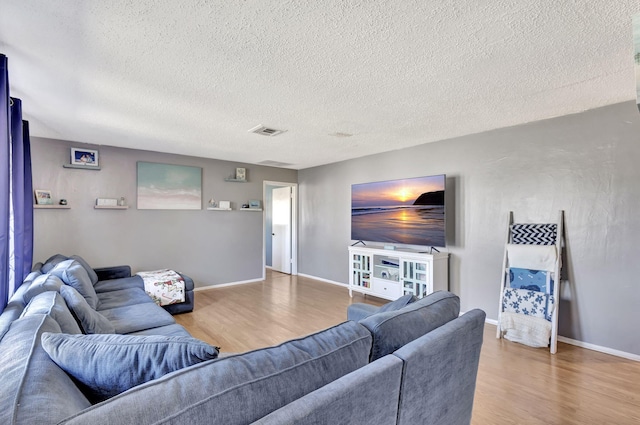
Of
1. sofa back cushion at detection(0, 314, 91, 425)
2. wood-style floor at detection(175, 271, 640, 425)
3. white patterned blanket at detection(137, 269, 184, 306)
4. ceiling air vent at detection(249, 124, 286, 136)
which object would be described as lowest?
wood-style floor at detection(175, 271, 640, 425)

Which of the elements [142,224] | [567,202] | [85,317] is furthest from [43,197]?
[567,202]

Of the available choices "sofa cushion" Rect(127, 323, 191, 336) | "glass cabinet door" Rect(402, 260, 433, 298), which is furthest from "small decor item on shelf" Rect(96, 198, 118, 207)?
"glass cabinet door" Rect(402, 260, 433, 298)

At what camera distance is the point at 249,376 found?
2.81 ft

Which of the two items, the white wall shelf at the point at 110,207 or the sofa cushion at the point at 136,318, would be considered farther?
the white wall shelf at the point at 110,207

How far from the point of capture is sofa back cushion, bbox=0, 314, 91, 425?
73cm

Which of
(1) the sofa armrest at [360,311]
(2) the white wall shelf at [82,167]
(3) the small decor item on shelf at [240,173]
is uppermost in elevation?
(3) the small decor item on shelf at [240,173]

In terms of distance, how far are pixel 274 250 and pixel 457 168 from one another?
180 inches

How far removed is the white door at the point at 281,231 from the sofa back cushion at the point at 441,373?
536cm

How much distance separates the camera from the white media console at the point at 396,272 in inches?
153

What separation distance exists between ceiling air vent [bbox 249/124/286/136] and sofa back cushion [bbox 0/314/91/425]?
2.75 meters

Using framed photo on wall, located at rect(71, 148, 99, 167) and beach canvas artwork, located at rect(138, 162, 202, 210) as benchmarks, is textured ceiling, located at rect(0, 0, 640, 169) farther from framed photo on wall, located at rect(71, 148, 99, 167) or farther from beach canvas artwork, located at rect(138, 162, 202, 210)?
beach canvas artwork, located at rect(138, 162, 202, 210)

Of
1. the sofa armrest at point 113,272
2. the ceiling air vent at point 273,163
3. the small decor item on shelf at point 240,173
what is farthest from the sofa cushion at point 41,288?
the ceiling air vent at point 273,163

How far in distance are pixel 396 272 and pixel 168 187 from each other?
3.84 meters

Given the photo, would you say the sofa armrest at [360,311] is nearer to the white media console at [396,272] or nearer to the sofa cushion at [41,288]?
the white media console at [396,272]
